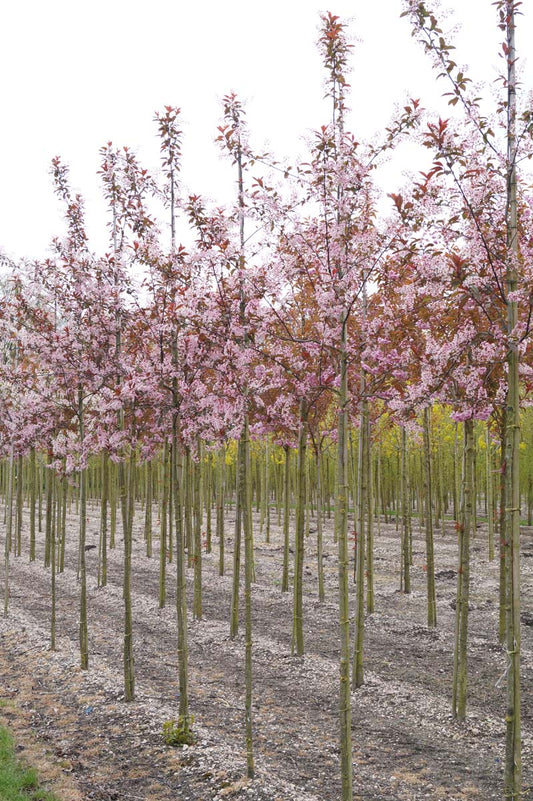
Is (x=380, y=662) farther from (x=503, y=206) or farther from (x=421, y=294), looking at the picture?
(x=503, y=206)

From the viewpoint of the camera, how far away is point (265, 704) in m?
7.69

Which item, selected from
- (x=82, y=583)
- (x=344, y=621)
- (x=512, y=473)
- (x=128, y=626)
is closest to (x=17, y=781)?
(x=128, y=626)

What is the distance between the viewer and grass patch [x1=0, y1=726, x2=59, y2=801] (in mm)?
5406

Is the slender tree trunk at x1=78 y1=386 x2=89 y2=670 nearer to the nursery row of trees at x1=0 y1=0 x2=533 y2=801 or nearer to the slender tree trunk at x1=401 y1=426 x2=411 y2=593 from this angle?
the nursery row of trees at x1=0 y1=0 x2=533 y2=801

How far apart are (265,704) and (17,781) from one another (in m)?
3.04

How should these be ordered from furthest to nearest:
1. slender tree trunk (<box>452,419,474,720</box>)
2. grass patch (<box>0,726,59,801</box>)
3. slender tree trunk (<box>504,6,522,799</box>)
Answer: slender tree trunk (<box>452,419,474,720</box>) < grass patch (<box>0,726,59,801</box>) < slender tree trunk (<box>504,6,522,799</box>)

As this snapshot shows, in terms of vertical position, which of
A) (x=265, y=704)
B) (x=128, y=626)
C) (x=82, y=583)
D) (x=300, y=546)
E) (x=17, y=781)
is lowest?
(x=265, y=704)

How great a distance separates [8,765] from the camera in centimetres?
605

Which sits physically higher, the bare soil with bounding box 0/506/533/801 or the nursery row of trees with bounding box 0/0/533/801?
the nursery row of trees with bounding box 0/0/533/801

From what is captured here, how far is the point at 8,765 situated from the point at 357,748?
137 inches

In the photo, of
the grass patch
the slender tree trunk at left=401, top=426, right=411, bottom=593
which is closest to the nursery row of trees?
the grass patch

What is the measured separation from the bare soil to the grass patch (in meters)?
0.19

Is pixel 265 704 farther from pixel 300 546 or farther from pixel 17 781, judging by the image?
pixel 17 781

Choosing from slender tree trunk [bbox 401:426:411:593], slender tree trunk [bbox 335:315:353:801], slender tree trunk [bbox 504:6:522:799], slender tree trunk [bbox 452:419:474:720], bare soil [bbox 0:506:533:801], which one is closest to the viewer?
slender tree trunk [bbox 504:6:522:799]
